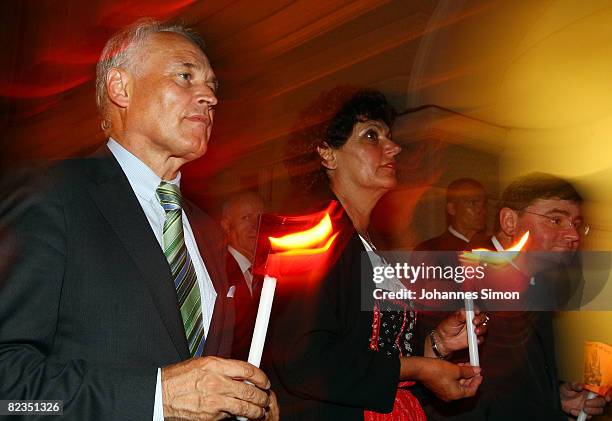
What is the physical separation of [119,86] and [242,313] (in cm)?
132

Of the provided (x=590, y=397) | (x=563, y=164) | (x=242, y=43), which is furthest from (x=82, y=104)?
(x=590, y=397)

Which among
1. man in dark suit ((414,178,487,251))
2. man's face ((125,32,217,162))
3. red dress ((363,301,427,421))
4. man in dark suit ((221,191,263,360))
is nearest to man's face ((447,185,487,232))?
man in dark suit ((414,178,487,251))

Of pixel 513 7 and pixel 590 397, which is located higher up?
pixel 513 7

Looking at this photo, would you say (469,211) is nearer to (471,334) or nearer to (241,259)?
(241,259)

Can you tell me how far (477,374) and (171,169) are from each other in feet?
3.57

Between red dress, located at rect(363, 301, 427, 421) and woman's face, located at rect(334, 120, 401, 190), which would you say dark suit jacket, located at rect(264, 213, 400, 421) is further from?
woman's face, located at rect(334, 120, 401, 190)

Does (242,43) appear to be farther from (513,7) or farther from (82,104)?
(513,7)

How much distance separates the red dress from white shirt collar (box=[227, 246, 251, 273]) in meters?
2.08

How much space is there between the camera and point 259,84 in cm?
721

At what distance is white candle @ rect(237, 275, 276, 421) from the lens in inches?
40.4

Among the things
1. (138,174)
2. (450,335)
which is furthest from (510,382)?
(138,174)

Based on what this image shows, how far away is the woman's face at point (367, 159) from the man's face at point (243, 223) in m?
1.90

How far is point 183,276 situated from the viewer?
1580 millimetres

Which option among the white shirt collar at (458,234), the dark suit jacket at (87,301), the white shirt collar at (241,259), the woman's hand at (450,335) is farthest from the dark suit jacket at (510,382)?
the white shirt collar at (458,234)
